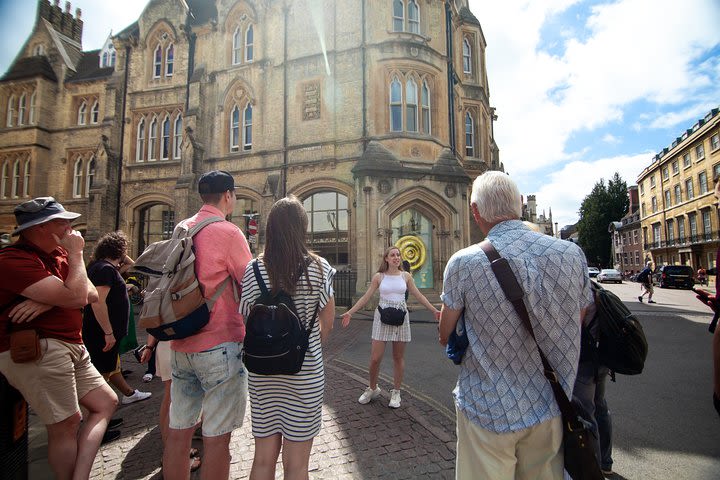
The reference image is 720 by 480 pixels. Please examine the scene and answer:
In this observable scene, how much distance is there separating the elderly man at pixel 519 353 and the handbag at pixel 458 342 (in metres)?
0.07

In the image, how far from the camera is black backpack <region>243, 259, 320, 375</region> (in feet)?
6.28

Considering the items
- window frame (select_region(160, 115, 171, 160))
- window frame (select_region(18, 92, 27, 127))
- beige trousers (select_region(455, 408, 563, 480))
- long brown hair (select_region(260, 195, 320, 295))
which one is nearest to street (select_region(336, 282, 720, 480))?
beige trousers (select_region(455, 408, 563, 480))

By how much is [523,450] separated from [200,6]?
25.6 m

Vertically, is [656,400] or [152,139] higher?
[152,139]

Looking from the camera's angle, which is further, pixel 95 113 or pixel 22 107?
pixel 95 113

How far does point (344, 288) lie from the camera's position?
14.4m

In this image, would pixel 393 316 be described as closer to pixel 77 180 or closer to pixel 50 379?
pixel 50 379

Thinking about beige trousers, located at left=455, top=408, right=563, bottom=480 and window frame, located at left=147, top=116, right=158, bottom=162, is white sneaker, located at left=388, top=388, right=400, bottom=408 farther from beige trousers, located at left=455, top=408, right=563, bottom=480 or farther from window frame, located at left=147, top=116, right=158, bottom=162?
window frame, located at left=147, top=116, right=158, bottom=162

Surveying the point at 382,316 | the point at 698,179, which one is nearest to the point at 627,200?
the point at 698,179

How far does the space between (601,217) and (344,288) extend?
2159 inches

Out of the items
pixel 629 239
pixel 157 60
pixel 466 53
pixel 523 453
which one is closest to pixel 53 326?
pixel 523 453

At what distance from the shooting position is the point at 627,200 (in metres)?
55.0

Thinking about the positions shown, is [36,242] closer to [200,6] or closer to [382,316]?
[382,316]

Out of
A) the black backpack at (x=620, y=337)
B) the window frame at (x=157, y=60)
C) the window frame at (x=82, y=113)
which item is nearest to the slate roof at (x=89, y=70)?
the window frame at (x=82, y=113)
